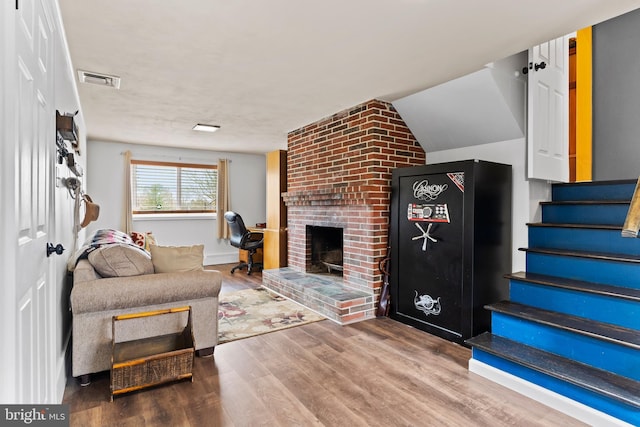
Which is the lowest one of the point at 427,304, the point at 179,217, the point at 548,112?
the point at 427,304

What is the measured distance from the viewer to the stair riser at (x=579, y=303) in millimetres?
1991

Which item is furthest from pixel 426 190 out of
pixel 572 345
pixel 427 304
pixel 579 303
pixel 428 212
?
pixel 572 345

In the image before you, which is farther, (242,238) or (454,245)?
(242,238)

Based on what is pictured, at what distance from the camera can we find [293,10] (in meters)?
1.89

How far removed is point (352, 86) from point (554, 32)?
1505 millimetres

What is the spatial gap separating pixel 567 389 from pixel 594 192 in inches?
68.5

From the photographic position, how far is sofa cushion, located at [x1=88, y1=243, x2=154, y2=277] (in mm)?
2262

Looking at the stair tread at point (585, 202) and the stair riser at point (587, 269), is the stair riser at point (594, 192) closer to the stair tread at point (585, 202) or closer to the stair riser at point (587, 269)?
the stair tread at point (585, 202)

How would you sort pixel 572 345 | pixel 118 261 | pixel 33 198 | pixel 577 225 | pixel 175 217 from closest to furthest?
pixel 33 198, pixel 572 345, pixel 118 261, pixel 577 225, pixel 175 217

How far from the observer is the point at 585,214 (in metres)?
2.73

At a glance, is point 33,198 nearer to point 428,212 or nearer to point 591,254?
point 428,212

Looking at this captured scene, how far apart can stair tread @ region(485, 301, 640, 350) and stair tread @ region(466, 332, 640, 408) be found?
0.19 meters

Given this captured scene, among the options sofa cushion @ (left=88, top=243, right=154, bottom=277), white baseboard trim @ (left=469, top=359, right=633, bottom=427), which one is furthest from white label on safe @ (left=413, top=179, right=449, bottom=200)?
sofa cushion @ (left=88, top=243, right=154, bottom=277)

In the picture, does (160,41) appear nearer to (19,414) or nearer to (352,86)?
(352,86)
